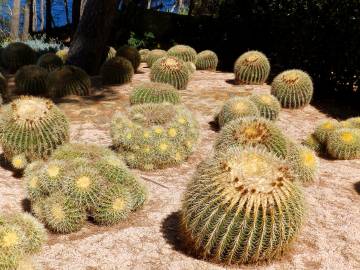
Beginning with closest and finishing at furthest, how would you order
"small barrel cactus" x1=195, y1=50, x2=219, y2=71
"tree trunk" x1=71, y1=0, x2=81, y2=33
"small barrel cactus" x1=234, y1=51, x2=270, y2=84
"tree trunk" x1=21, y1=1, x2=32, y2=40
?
"small barrel cactus" x1=234, y1=51, x2=270, y2=84
"small barrel cactus" x1=195, y1=50, x2=219, y2=71
"tree trunk" x1=71, y1=0, x2=81, y2=33
"tree trunk" x1=21, y1=1, x2=32, y2=40

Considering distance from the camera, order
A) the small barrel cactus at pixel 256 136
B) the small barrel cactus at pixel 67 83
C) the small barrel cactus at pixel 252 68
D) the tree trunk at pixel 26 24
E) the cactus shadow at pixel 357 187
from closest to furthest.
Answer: the small barrel cactus at pixel 256 136 → the cactus shadow at pixel 357 187 → the small barrel cactus at pixel 67 83 → the small barrel cactus at pixel 252 68 → the tree trunk at pixel 26 24

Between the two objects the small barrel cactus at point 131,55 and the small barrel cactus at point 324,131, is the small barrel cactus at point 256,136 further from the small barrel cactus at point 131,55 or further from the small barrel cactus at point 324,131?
the small barrel cactus at point 131,55

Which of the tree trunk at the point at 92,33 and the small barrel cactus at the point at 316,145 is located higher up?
the tree trunk at the point at 92,33

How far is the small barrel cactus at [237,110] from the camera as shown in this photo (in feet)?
24.0

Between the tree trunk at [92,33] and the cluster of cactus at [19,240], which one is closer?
the cluster of cactus at [19,240]

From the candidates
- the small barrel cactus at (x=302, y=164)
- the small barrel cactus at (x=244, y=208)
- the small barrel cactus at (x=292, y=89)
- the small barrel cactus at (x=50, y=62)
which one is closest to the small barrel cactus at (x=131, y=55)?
the small barrel cactus at (x=50, y=62)

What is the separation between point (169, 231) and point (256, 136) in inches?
62.8

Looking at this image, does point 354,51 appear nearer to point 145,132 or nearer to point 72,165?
point 145,132

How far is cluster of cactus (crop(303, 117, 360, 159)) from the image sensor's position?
6801 mm

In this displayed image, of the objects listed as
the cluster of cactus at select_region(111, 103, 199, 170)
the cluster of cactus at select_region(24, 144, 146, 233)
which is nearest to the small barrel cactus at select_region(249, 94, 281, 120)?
the cluster of cactus at select_region(111, 103, 199, 170)

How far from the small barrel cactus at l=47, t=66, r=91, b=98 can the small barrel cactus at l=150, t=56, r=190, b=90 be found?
1.35 metres

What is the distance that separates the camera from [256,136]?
559 centimetres

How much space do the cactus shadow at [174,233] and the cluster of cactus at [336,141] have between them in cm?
287

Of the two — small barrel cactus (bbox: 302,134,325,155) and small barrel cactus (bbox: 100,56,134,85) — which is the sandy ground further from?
small barrel cactus (bbox: 100,56,134,85)
